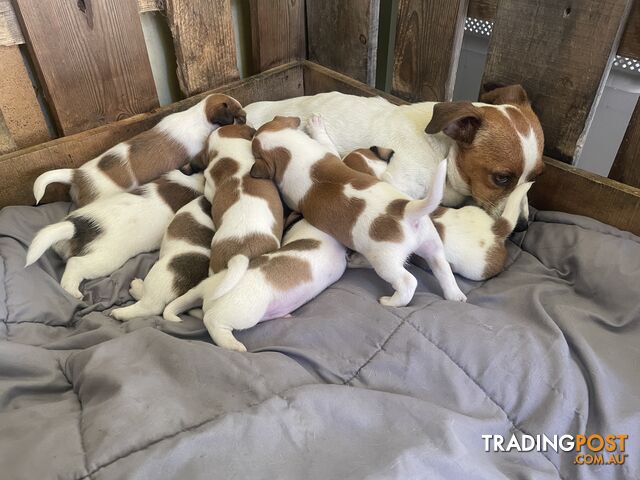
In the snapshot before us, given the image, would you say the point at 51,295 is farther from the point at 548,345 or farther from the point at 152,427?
the point at 548,345

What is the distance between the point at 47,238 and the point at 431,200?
47.7 inches

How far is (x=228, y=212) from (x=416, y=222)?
0.63 metres

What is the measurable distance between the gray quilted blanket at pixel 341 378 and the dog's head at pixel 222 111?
2.41 feet

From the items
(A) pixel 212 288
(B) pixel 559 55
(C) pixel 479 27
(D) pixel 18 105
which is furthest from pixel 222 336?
(C) pixel 479 27

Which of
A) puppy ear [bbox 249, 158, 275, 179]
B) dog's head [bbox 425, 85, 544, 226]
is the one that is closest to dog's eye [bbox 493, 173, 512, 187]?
dog's head [bbox 425, 85, 544, 226]

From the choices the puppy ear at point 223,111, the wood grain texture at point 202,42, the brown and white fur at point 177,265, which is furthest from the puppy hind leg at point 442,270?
the wood grain texture at point 202,42

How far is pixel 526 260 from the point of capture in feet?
6.04

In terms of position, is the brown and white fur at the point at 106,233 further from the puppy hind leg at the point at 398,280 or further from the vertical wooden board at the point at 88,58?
the puppy hind leg at the point at 398,280

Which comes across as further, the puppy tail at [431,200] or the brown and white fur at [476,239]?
the brown and white fur at [476,239]

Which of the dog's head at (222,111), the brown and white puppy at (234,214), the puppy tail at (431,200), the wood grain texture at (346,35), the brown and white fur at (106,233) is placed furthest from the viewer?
the wood grain texture at (346,35)

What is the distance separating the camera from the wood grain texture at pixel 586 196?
181 centimetres

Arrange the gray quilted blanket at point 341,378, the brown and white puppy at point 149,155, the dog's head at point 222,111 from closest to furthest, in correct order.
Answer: the gray quilted blanket at point 341,378
the brown and white puppy at point 149,155
the dog's head at point 222,111

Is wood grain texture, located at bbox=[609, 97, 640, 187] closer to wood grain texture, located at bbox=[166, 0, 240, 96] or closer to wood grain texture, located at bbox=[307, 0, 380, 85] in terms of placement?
wood grain texture, located at bbox=[307, 0, 380, 85]

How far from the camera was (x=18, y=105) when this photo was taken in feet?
6.44
